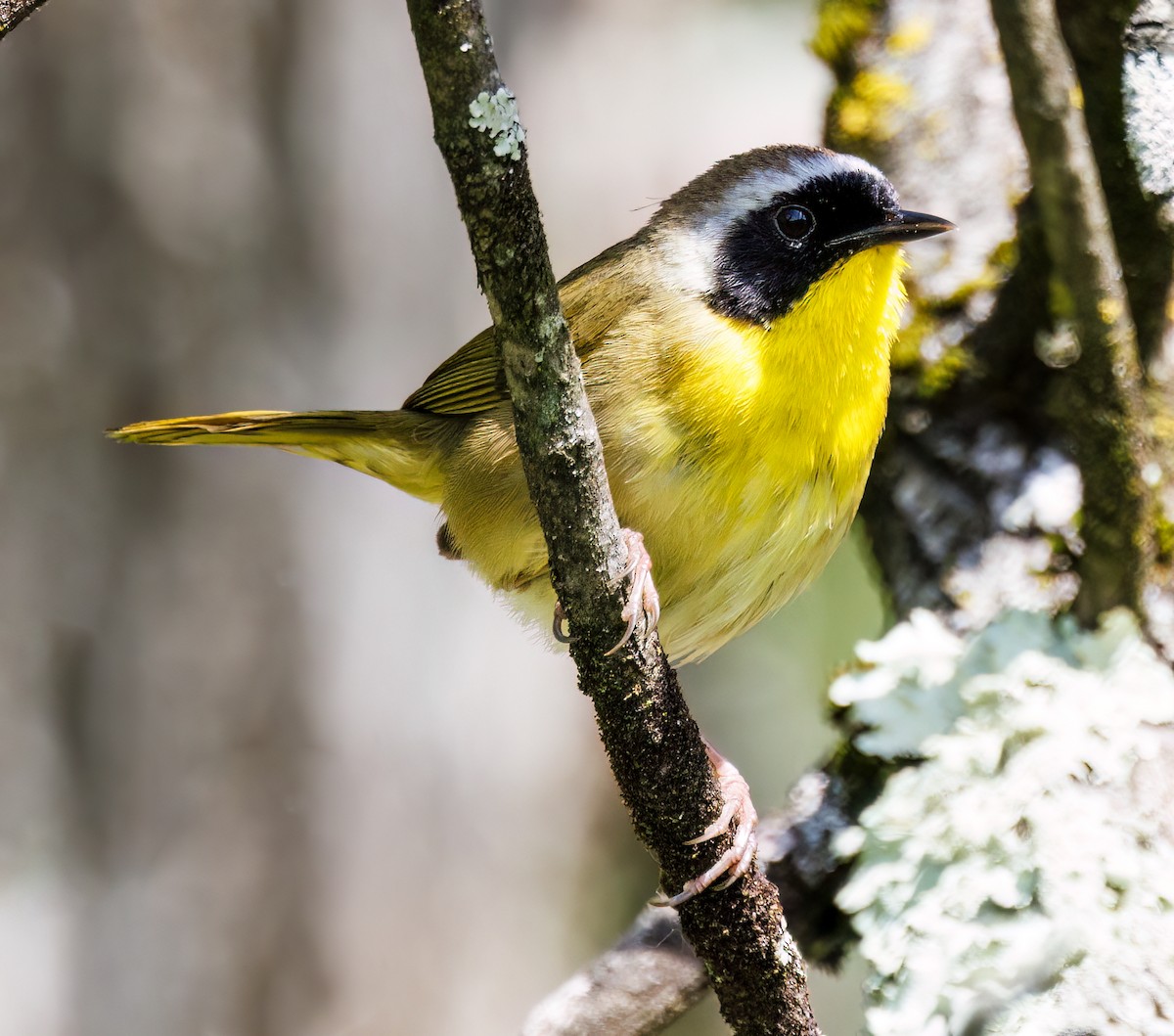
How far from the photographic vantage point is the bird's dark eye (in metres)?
3.02

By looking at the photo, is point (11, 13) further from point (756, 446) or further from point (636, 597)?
point (756, 446)

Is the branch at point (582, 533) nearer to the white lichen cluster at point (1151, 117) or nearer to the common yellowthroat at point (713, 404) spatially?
the common yellowthroat at point (713, 404)

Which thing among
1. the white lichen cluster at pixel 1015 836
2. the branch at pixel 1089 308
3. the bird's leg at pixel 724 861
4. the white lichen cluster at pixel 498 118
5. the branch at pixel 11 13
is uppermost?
the branch at pixel 11 13

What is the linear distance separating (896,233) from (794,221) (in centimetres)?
25

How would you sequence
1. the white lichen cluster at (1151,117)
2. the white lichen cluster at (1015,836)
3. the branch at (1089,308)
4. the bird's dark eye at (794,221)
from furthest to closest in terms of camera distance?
the white lichen cluster at (1151,117)
the bird's dark eye at (794,221)
the branch at (1089,308)
the white lichen cluster at (1015,836)

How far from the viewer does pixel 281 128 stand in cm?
525

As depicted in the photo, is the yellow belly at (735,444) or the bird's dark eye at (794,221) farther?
the bird's dark eye at (794,221)

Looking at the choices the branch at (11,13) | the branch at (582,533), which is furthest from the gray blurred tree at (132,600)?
the branch at (11,13)

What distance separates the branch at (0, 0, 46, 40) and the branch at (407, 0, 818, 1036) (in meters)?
0.59

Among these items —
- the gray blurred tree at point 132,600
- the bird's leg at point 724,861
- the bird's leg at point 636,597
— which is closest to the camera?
the bird's leg at point 636,597

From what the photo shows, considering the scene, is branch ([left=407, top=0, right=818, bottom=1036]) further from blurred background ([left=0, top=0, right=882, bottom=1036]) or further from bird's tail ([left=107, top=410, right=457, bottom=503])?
blurred background ([left=0, top=0, right=882, bottom=1036])

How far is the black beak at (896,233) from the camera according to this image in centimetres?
297

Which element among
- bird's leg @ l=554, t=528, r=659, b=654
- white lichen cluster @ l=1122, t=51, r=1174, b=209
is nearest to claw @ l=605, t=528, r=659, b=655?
bird's leg @ l=554, t=528, r=659, b=654

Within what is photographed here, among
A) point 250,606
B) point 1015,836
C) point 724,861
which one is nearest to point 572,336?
point 724,861
